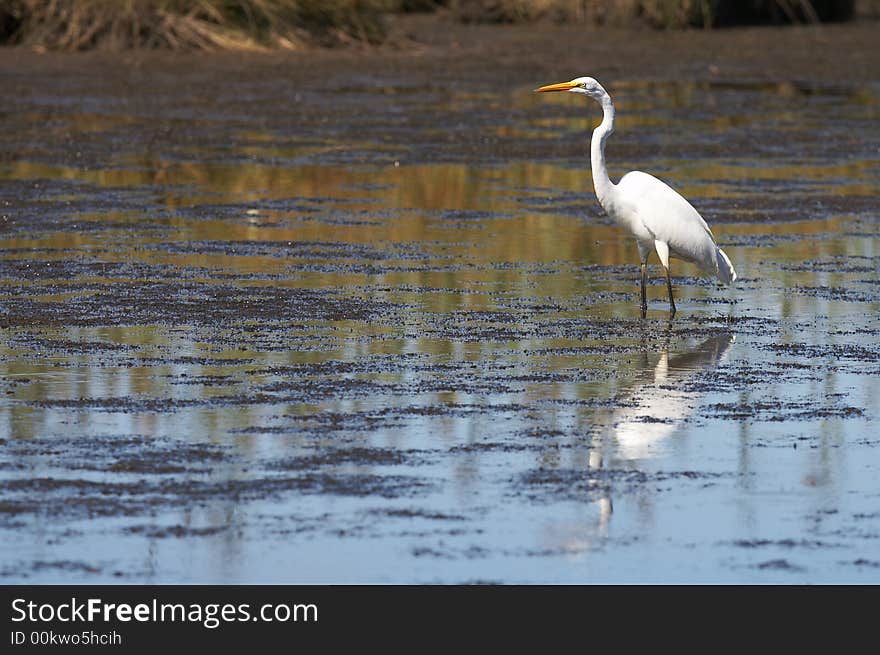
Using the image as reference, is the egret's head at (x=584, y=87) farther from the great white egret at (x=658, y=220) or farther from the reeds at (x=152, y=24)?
the reeds at (x=152, y=24)

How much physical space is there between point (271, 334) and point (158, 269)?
1990mm

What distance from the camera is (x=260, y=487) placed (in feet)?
19.9

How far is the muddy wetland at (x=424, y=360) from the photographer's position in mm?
5594

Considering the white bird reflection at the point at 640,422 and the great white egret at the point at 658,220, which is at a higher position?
the great white egret at the point at 658,220

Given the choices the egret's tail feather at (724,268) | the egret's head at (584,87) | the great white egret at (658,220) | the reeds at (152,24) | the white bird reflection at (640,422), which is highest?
the reeds at (152,24)

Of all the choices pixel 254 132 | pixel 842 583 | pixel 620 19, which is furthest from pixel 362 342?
pixel 620 19

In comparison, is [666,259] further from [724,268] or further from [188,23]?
[188,23]

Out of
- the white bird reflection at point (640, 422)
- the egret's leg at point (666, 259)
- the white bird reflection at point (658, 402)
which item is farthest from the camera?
the egret's leg at point (666, 259)

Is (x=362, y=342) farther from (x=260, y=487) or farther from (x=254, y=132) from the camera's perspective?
(x=254, y=132)

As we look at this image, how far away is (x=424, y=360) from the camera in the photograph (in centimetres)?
818

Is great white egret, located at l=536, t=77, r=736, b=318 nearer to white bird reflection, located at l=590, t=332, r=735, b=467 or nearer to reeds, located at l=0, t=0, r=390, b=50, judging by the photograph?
white bird reflection, located at l=590, t=332, r=735, b=467

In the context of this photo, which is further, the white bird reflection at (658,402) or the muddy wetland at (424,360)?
the white bird reflection at (658,402)

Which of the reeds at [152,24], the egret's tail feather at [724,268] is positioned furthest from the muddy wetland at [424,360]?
the reeds at [152,24]

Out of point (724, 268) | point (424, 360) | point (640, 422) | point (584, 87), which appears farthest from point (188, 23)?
point (640, 422)
